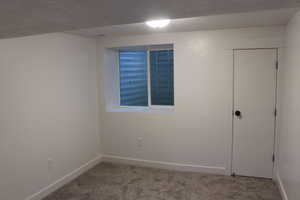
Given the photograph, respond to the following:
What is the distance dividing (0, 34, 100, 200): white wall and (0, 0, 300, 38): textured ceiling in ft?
4.61

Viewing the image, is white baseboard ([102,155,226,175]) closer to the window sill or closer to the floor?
the floor

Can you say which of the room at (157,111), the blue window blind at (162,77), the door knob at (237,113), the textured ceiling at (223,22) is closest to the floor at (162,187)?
the room at (157,111)

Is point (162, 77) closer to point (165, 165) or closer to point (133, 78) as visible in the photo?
point (133, 78)

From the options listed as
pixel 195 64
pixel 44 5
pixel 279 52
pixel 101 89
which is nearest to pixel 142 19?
pixel 44 5

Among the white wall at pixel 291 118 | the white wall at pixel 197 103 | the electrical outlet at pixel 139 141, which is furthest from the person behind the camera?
the electrical outlet at pixel 139 141

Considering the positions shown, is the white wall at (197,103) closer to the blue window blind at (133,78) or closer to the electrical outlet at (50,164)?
the blue window blind at (133,78)

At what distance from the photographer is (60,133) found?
3.19 metres

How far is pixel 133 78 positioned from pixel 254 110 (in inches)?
89.8

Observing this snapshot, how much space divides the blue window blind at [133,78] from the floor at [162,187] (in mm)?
1377

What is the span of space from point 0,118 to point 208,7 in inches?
92.5

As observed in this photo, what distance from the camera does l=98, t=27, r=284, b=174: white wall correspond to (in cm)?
333

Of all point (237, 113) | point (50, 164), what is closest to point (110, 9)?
point (50, 164)

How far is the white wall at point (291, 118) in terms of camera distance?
2.21 metres

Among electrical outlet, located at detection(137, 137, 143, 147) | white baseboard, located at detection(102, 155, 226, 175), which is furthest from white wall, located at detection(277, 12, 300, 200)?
electrical outlet, located at detection(137, 137, 143, 147)
